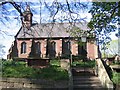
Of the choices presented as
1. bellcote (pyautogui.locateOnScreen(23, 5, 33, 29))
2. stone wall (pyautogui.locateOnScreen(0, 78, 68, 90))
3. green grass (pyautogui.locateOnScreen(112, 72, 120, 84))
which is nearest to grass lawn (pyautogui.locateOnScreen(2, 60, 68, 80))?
stone wall (pyautogui.locateOnScreen(0, 78, 68, 90))

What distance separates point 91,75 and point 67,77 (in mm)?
2323

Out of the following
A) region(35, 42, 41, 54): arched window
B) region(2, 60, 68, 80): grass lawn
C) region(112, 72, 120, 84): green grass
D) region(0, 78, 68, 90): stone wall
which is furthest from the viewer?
region(35, 42, 41, 54): arched window

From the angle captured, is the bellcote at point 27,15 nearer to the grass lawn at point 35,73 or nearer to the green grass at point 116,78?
the grass lawn at point 35,73

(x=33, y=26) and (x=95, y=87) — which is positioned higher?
(x=33, y=26)

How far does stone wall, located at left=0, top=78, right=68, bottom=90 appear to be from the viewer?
8.20 m

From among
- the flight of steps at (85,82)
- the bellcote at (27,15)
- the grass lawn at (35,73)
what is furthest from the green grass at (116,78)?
the bellcote at (27,15)

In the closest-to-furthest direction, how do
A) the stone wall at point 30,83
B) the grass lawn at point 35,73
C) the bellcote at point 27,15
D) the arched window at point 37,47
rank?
the bellcote at point 27,15
the stone wall at point 30,83
the grass lawn at point 35,73
the arched window at point 37,47

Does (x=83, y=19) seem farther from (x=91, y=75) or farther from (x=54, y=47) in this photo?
(x=54, y=47)

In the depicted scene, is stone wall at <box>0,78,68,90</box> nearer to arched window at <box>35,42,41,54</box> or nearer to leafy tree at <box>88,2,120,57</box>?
leafy tree at <box>88,2,120,57</box>

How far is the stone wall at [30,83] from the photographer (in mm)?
8195

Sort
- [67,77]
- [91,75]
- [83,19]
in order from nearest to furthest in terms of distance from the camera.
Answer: [83,19], [67,77], [91,75]

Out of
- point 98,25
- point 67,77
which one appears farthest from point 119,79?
point 98,25

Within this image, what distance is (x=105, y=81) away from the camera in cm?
862

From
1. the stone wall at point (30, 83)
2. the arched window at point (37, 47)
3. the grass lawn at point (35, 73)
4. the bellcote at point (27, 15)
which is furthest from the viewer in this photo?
the arched window at point (37, 47)
